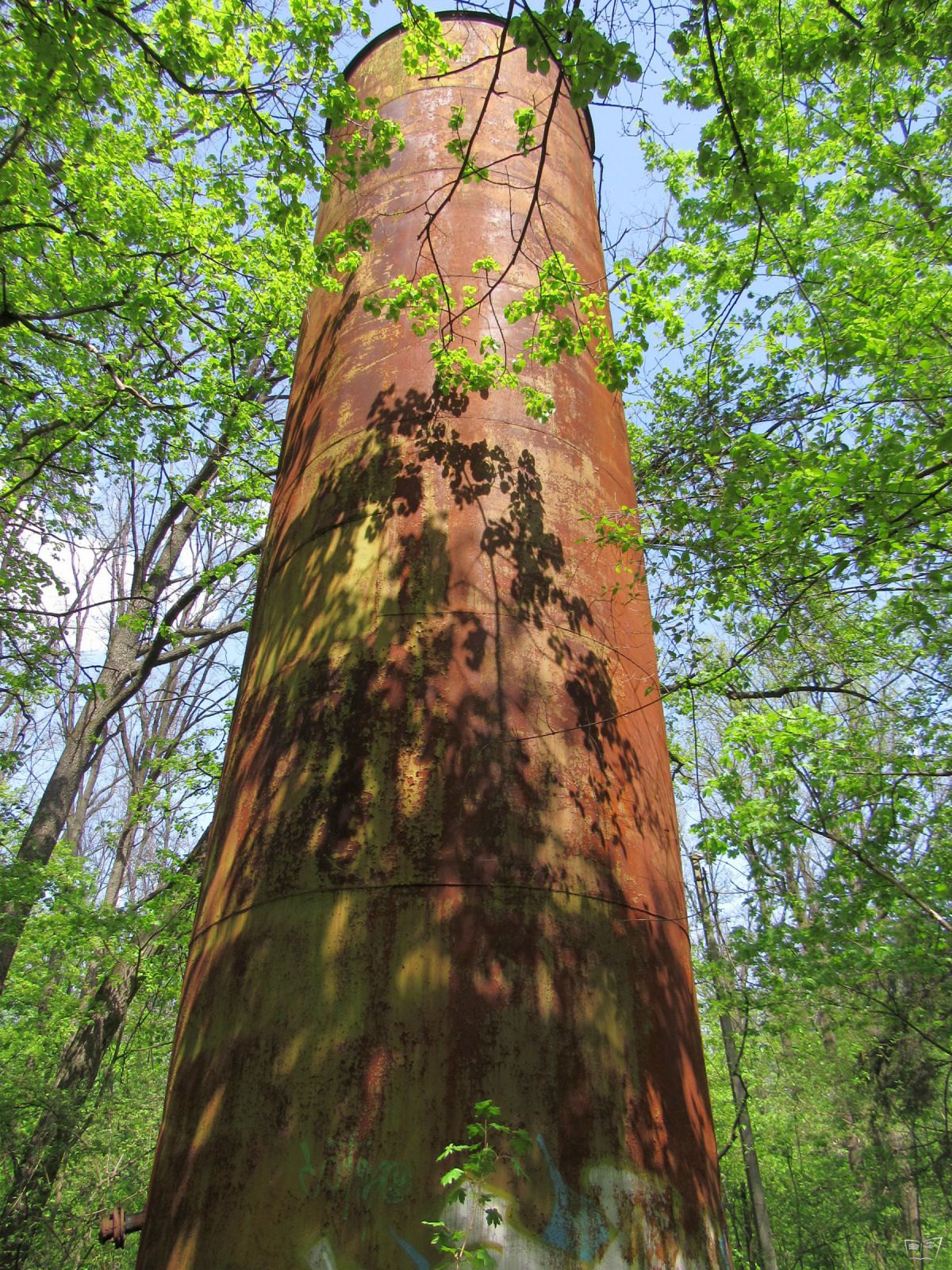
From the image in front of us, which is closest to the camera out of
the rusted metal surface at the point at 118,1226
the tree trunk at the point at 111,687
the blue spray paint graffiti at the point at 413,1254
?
the blue spray paint graffiti at the point at 413,1254

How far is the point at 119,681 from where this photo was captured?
13.1 meters

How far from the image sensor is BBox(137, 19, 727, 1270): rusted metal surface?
273 cm

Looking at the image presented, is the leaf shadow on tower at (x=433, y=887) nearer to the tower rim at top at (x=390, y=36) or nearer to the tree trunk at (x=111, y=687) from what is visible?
the tower rim at top at (x=390, y=36)

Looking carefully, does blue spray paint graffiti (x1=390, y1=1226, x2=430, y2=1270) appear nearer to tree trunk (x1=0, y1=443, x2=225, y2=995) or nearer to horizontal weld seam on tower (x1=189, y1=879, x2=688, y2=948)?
horizontal weld seam on tower (x1=189, y1=879, x2=688, y2=948)

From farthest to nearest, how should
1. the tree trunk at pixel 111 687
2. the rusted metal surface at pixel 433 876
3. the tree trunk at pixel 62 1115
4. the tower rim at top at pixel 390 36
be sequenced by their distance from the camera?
1. the tree trunk at pixel 111 687
2. the tree trunk at pixel 62 1115
3. the tower rim at top at pixel 390 36
4. the rusted metal surface at pixel 433 876

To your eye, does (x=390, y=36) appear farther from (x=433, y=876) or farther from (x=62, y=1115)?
(x=62, y=1115)

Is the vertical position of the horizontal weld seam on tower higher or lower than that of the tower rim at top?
lower

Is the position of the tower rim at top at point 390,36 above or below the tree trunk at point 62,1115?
above

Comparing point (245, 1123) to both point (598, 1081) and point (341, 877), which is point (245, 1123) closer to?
point (341, 877)

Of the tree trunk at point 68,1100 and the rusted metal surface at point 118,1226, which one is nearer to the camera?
the rusted metal surface at point 118,1226

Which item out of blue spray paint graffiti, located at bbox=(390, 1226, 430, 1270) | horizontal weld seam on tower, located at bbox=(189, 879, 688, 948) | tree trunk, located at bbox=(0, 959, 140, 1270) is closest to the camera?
blue spray paint graffiti, located at bbox=(390, 1226, 430, 1270)

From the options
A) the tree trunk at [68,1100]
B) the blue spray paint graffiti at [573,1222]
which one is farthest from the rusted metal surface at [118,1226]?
the tree trunk at [68,1100]

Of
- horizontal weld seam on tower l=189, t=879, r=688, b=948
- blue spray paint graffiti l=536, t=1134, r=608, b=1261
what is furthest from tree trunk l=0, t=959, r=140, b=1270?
blue spray paint graffiti l=536, t=1134, r=608, b=1261

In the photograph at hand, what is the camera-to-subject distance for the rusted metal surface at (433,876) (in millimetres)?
2730
